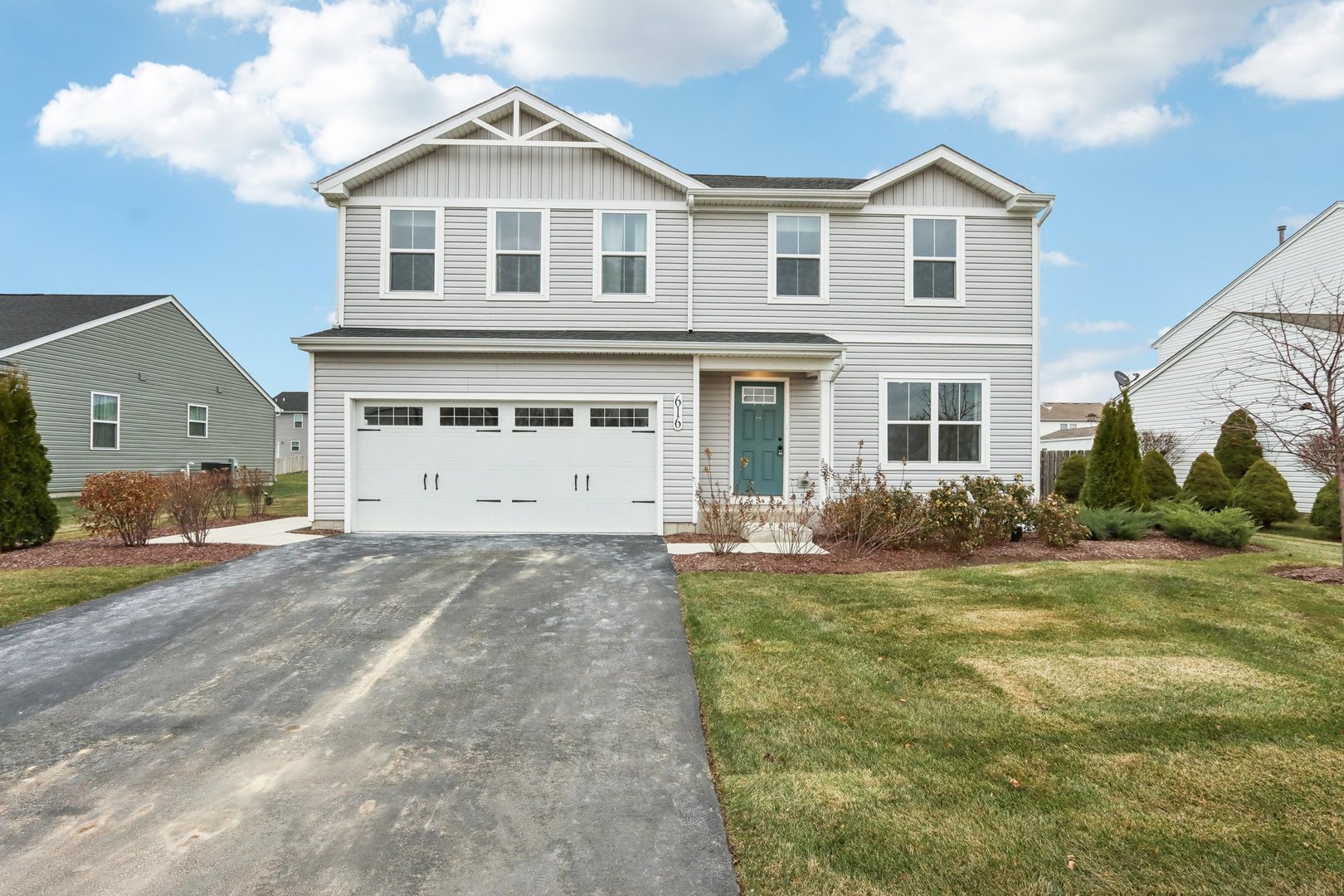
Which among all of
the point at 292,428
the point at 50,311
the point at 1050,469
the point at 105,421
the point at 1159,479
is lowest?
the point at 1159,479

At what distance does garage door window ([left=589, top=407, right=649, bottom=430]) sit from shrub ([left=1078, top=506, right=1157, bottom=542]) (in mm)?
7182

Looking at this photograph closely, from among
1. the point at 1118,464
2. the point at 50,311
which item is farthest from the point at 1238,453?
the point at 50,311

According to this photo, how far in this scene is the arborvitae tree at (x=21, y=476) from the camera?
930cm

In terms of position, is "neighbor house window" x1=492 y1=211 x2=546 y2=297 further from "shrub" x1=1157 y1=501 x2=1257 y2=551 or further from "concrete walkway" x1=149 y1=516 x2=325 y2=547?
"shrub" x1=1157 y1=501 x2=1257 y2=551

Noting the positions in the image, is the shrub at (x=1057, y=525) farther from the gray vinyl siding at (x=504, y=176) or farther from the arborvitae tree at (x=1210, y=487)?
the gray vinyl siding at (x=504, y=176)

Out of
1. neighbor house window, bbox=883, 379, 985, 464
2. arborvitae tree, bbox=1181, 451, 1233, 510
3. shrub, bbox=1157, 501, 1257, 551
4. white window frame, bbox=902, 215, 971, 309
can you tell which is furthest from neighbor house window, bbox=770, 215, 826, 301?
arborvitae tree, bbox=1181, 451, 1233, 510

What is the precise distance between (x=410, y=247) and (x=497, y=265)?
163cm

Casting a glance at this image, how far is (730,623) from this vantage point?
19.2ft

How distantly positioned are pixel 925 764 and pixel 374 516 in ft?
31.9

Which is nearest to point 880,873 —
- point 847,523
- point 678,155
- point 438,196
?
point 847,523

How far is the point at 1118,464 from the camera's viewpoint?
11086 millimetres

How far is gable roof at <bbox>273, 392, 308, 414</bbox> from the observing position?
48.8 metres

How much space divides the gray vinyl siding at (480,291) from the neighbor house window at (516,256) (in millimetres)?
217

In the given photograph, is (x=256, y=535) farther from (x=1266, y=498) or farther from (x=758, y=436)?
(x=1266, y=498)
